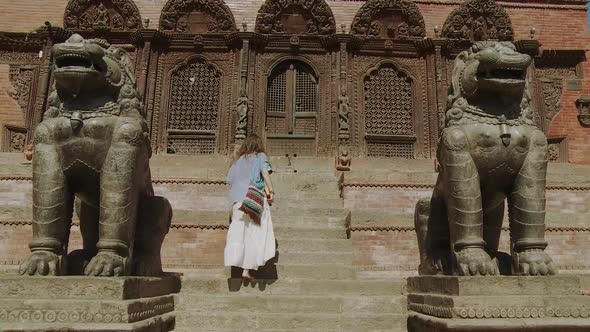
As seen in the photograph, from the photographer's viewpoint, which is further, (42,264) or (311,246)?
(311,246)

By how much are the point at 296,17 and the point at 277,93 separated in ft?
8.23

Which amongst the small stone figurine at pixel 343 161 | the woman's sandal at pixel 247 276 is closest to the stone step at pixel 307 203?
the small stone figurine at pixel 343 161

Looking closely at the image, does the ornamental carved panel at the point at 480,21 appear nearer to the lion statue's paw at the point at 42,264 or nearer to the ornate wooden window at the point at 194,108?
the ornate wooden window at the point at 194,108

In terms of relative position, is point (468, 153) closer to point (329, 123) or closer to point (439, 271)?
point (439, 271)

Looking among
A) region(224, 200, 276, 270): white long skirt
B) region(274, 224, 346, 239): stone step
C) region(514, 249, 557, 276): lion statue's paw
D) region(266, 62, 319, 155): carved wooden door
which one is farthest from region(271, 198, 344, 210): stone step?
region(514, 249, 557, 276): lion statue's paw

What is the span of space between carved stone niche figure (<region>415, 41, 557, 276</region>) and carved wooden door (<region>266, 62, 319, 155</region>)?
391 inches

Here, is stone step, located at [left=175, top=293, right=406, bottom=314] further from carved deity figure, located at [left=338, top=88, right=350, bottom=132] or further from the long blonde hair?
carved deity figure, located at [left=338, top=88, right=350, bottom=132]

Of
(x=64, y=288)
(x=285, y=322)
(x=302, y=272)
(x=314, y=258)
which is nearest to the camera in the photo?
(x=64, y=288)

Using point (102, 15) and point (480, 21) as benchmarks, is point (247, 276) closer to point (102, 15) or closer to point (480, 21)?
point (102, 15)

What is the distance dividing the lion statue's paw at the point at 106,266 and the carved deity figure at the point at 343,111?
10.2 meters

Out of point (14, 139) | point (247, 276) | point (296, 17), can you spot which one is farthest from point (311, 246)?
point (14, 139)

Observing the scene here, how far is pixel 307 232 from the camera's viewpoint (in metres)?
7.55

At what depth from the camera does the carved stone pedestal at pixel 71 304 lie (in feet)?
10.6

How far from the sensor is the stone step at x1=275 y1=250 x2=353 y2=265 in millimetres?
6758
